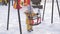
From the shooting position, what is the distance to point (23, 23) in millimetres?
2246

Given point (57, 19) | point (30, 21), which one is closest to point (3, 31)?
point (30, 21)

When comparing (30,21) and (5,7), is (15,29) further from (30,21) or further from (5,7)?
(5,7)

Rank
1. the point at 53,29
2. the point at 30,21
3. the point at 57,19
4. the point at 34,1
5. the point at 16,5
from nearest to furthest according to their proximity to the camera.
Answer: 1. the point at 16,5
2. the point at 30,21
3. the point at 53,29
4. the point at 57,19
5. the point at 34,1

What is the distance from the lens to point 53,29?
1983mm

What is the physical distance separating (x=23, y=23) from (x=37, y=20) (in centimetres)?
44

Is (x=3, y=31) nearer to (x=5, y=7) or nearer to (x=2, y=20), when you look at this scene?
(x=2, y=20)

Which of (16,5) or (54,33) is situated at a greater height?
(16,5)

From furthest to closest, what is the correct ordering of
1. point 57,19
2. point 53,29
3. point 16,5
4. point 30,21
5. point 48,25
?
point 57,19 → point 48,25 → point 53,29 → point 30,21 → point 16,5

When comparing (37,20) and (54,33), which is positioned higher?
(37,20)

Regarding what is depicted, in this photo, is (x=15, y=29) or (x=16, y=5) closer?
(x=16, y=5)

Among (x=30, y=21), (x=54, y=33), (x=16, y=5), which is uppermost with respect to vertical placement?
(x=16, y=5)

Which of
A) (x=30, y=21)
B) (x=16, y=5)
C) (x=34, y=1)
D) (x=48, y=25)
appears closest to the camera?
(x=16, y=5)

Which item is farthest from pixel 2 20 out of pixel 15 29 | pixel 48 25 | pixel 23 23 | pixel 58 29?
pixel 58 29

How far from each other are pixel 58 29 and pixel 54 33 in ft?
0.45
